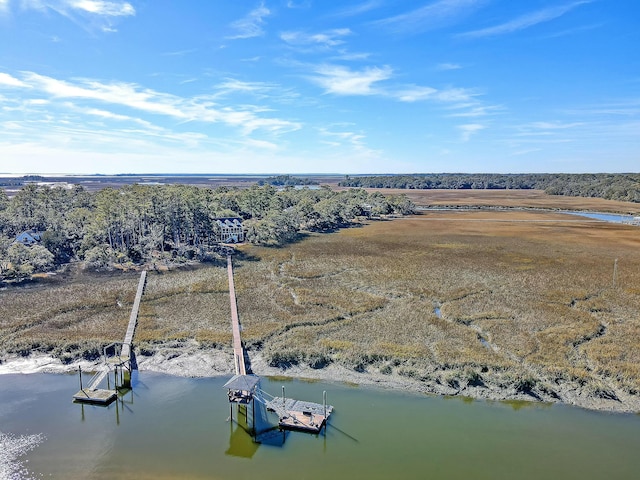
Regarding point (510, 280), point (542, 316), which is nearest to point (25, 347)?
point (542, 316)

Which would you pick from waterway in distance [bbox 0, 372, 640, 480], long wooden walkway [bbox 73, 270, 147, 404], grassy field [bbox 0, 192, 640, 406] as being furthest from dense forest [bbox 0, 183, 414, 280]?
waterway in distance [bbox 0, 372, 640, 480]

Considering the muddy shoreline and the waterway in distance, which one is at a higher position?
the muddy shoreline

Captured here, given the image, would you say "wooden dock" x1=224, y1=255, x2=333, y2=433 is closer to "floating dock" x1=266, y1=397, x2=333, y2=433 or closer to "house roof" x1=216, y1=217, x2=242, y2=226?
"floating dock" x1=266, y1=397, x2=333, y2=433

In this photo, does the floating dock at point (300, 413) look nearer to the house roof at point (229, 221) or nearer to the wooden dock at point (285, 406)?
the wooden dock at point (285, 406)

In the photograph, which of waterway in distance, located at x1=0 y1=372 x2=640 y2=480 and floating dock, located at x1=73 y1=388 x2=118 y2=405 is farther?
floating dock, located at x1=73 y1=388 x2=118 y2=405

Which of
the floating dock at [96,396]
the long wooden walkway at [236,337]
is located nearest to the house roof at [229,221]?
the long wooden walkway at [236,337]

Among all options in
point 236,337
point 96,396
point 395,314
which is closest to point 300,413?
point 236,337

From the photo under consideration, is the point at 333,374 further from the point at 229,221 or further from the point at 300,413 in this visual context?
the point at 229,221
